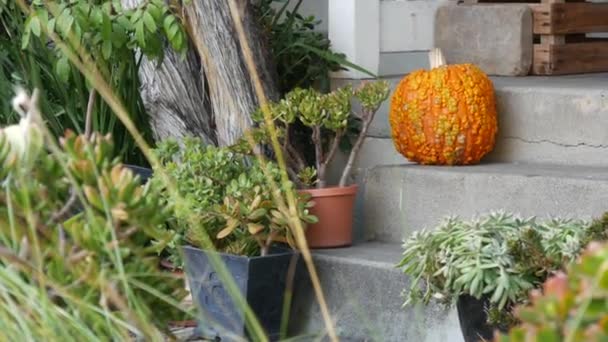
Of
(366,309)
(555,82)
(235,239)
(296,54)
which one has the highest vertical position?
(296,54)

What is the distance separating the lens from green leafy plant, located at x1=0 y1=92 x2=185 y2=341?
1643mm

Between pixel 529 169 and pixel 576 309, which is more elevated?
pixel 576 309

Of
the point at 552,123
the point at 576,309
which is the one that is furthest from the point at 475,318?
the point at 576,309

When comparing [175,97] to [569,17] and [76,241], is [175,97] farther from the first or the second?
[76,241]

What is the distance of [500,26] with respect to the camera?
4598mm

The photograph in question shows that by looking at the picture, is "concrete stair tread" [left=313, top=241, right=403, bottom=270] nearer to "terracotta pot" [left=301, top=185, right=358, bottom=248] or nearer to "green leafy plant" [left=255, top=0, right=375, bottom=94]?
"terracotta pot" [left=301, top=185, right=358, bottom=248]

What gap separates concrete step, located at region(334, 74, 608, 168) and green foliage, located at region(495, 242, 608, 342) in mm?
2858

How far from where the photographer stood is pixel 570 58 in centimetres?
468

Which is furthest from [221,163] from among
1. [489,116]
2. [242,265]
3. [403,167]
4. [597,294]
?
[597,294]

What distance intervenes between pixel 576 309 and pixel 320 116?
2796mm

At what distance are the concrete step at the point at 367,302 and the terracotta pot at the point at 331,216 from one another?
45 mm

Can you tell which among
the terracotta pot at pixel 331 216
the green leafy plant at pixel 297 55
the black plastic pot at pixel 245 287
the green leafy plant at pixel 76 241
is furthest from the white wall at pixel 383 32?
the green leafy plant at pixel 76 241

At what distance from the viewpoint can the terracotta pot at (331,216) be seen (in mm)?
3848

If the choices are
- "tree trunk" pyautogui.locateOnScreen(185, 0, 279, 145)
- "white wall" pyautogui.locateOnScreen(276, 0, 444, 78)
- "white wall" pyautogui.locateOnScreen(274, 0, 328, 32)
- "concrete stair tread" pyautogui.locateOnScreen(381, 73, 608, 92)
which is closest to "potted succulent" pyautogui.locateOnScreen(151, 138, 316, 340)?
"tree trunk" pyautogui.locateOnScreen(185, 0, 279, 145)
